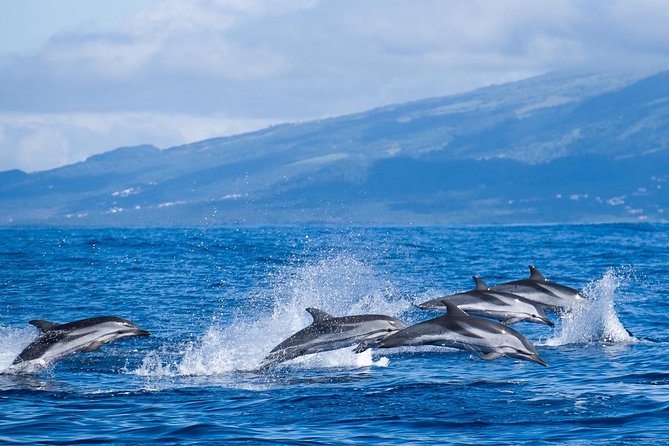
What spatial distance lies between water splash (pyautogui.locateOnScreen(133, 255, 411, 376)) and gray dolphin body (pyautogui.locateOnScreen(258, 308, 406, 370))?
3.65ft

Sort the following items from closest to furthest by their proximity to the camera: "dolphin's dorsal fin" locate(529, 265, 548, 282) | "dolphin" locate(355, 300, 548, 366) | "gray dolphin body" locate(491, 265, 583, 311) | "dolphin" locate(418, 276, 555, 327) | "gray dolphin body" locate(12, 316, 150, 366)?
1. "dolphin" locate(355, 300, 548, 366)
2. "gray dolphin body" locate(12, 316, 150, 366)
3. "dolphin" locate(418, 276, 555, 327)
4. "gray dolphin body" locate(491, 265, 583, 311)
5. "dolphin's dorsal fin" locate(529, 265, 548, 282)

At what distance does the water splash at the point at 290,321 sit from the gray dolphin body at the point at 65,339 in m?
1.02

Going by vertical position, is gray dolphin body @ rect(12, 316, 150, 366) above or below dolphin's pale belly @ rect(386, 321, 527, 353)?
above

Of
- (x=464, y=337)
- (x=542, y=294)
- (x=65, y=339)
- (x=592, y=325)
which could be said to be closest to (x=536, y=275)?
(x=542, y=294)

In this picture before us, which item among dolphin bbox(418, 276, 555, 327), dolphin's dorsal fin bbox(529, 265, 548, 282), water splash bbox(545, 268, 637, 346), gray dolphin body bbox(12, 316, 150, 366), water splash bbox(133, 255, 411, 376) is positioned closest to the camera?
gray dolphin body bbox(12, 316, 150, 366)

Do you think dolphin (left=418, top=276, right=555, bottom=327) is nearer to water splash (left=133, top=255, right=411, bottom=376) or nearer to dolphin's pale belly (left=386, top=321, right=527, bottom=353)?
water splash (left=133, top=255, right=411, bottom=376)

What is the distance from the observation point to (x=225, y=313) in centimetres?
3148

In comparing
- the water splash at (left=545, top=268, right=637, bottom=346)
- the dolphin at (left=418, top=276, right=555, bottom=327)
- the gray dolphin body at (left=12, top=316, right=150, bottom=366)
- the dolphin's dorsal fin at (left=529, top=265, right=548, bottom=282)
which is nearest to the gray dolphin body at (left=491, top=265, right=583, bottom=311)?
the dolphin's dorsal fin at (left=529, top=265, right=548, bottom=282)

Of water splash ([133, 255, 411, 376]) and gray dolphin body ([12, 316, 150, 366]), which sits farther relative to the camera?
water splash ([133, 255, 411, 376])

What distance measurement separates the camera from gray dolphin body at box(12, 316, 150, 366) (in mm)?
19859

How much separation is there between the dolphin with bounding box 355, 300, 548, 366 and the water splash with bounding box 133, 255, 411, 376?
90.5 inches

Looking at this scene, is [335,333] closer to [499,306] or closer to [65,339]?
[65,339]

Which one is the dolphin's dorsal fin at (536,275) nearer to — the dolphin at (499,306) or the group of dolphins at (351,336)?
the dolphin at (499,306)

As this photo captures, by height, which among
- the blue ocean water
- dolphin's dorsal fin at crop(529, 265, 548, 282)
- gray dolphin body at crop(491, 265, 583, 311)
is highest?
dolphin's dorsal fin at crop(529, 265, 548, 282)
